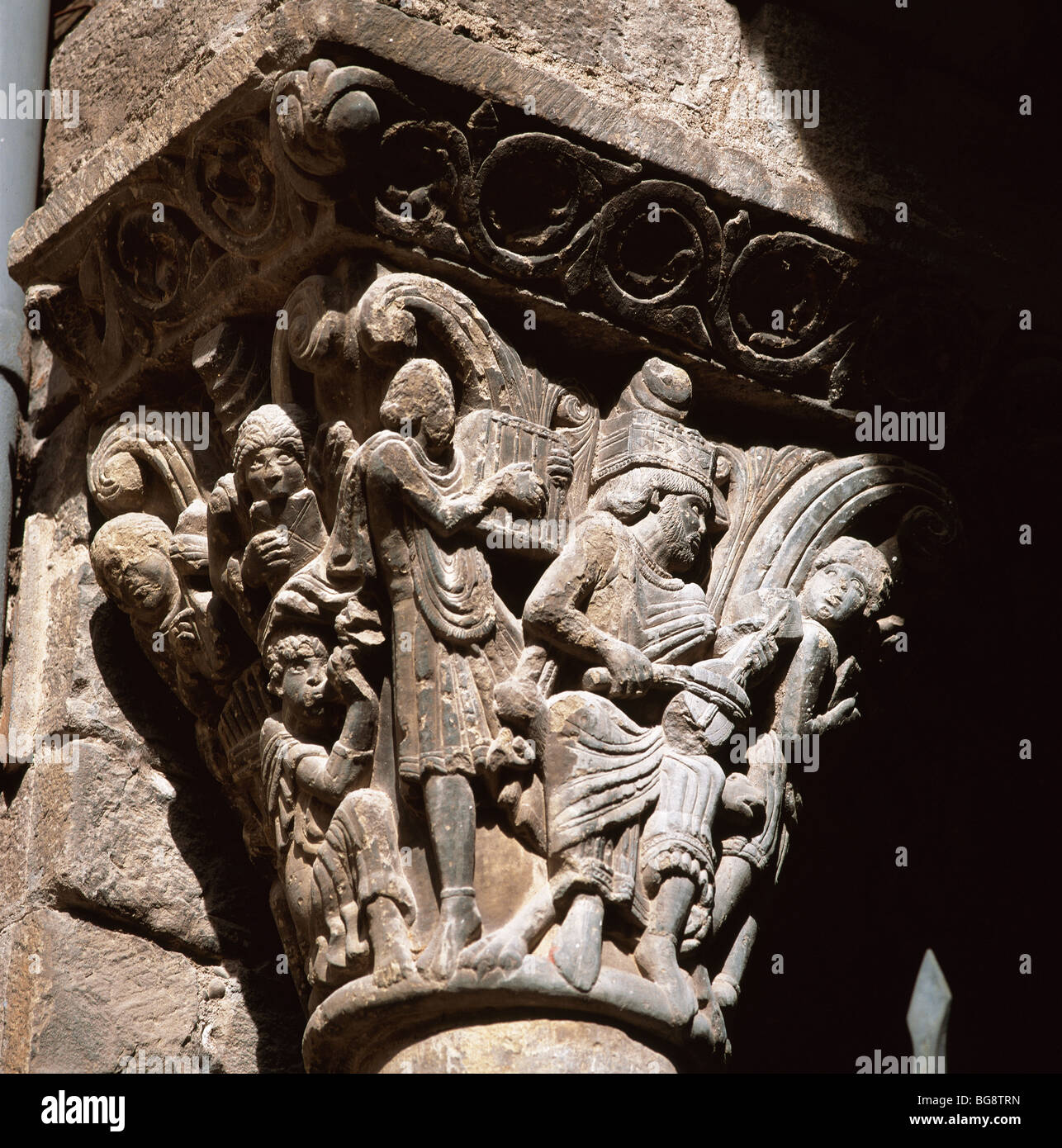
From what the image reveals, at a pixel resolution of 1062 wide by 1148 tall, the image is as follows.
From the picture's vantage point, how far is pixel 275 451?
310 cm

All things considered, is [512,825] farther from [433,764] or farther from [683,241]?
[683,241]

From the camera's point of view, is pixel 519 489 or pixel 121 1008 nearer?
pixel 519 489

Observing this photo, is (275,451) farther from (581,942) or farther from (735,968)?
(735,968)

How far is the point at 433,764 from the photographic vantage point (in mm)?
2799

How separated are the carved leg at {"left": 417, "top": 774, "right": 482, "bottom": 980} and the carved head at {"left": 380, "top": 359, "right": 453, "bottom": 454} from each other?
501 mm

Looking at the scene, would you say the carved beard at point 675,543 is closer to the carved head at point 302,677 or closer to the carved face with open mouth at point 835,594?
the carved face with open mouth at point 835,594

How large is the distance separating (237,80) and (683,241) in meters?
0.72

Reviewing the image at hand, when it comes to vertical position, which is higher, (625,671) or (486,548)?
(486,548)

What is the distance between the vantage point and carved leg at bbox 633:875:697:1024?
9.07 feet

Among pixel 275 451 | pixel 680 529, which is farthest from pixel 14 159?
pixel 680 529

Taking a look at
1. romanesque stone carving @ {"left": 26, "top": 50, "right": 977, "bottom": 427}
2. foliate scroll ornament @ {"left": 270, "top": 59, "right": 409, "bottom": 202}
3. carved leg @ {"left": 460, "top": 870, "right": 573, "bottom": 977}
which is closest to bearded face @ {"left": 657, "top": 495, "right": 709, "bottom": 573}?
romanesque stone carving @ {"left": 26, "top": 50, "right": 977, "bottom": 427}

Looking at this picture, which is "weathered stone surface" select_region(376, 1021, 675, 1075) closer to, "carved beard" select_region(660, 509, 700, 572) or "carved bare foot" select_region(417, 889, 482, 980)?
"carved bare foot" select_region(417, 889, 482, 980)

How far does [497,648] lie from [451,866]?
328mm
